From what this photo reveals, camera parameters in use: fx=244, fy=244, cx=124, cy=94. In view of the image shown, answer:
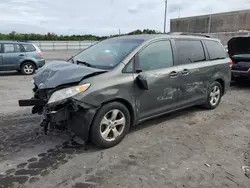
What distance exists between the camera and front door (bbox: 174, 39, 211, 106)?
4688 mm

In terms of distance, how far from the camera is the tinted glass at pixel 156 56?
408 cm

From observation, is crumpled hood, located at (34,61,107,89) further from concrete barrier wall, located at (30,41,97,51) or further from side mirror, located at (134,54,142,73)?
concrete barrier wall, located at (30,41,97,51)

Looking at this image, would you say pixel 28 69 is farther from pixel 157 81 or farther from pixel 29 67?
pixel 157 81

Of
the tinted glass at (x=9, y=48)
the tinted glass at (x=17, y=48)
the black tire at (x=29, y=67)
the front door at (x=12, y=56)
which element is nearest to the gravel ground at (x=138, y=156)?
the front door at (x=12, y=56)

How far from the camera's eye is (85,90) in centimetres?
337

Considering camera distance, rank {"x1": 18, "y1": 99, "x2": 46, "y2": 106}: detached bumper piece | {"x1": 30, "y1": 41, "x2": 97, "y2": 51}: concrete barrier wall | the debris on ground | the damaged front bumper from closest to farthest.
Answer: the debris on ground → the damaged front bumper → {"x1": 18, "y1": 99, "x2": 46, "y2": 106}: detached bumper piece → {"x1": 30, "y1": 41, "x2": 97, "y2": 51}: concrete barrier wall

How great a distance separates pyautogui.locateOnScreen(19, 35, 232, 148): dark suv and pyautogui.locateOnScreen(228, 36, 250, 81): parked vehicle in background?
3.45m

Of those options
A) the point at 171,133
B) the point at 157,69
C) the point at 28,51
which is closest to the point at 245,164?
the point at 171,133

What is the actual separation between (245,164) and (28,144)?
10.4 feet

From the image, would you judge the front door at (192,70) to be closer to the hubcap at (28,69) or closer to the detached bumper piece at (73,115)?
the detached bumper piece at (73,115)

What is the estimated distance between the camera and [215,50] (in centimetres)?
566

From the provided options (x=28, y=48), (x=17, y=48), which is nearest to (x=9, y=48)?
(x=17, y=48)

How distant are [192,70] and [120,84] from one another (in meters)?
1.85

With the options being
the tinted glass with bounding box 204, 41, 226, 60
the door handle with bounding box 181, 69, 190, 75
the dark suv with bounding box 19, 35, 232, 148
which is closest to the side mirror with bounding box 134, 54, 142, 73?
the dark suv with bounding box 19, 35, 232, 148
